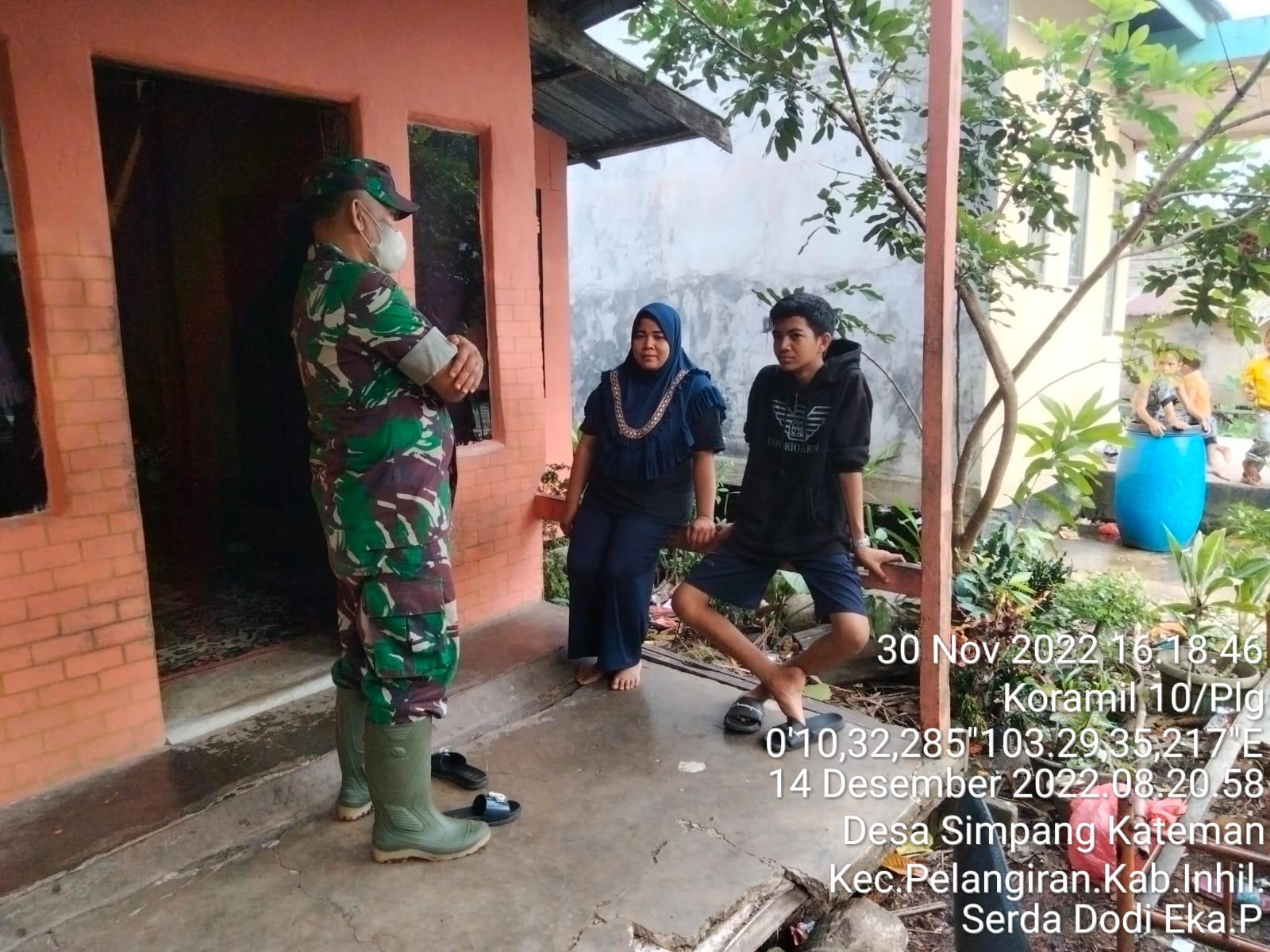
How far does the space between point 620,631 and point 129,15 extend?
2937 millimetres

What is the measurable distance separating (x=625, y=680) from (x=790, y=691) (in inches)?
31.5

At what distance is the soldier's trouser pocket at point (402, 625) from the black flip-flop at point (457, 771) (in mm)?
718

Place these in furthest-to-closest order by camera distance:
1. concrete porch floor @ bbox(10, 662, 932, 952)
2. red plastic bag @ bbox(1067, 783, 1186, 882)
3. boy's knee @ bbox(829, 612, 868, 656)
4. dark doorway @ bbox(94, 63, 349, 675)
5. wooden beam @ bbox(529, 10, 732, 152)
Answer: wooden beam @ bbox(529, 10, 732, 152), dark doorway @ bbox(94, 63, 349, 675), red plastic bag @ bbox(1067, 783, 1186, 882), boy's knee @ bbox(829, 612, 868, 656), concrete porch floor @ bbox(10, 662, 932, 952)

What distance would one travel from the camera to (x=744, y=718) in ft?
11.3

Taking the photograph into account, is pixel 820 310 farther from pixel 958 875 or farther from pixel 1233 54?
pixel 1233 54

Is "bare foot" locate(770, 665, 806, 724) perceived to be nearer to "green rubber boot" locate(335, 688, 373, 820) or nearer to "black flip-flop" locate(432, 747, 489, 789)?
"black flip-flop" locate(432, 747, 489, 789)

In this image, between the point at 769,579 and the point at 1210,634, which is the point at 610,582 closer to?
the point at 769,579

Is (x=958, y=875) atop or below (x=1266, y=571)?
below

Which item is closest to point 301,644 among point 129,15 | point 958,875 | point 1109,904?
point 129,15

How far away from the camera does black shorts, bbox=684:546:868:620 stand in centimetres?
321

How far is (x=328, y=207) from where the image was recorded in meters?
2.46

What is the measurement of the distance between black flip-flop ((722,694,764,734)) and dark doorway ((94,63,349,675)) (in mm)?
1978

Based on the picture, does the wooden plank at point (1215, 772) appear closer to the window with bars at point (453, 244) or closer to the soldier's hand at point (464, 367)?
the soldier's hand at point (464, 367)

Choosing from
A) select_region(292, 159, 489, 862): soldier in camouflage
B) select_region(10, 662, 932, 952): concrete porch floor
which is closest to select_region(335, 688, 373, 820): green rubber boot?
select_region(10, 662, 932, 952): concrete porch floor
